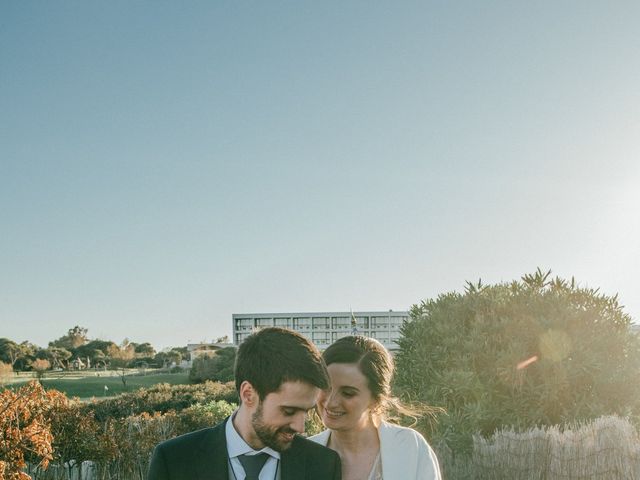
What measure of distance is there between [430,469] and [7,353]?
7327cm

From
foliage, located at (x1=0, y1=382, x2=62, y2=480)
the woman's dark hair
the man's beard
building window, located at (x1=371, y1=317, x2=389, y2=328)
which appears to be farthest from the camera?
building window, located at (x1=371, y1=317, x2=389, y2=328)

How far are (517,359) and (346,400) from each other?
164 inches

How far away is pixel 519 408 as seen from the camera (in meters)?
7.54

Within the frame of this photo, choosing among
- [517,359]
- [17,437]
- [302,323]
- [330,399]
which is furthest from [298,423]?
[302,323]

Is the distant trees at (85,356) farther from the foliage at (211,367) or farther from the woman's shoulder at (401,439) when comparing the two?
the woman's shoulder at (401,439)

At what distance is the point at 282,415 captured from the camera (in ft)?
9.87

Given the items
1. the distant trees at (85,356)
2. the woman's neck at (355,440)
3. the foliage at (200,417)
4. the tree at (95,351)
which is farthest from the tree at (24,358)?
the woman's neck at (355,440)

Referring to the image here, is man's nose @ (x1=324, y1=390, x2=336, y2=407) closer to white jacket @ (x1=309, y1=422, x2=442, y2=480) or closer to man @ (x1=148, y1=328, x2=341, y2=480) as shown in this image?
white jacket @ (x1=309, y1=422, x2=442, y2=480)

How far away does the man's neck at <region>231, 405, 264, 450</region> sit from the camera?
10.0 feet

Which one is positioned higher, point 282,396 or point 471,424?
point 282,396

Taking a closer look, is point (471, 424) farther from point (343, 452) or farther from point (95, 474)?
point (95, 474)

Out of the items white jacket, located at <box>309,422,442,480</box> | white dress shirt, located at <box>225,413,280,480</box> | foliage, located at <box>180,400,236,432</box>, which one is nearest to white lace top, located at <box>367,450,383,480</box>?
white jacket, located at <box>309,422,442,480</box>

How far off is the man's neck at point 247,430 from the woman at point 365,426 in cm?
85

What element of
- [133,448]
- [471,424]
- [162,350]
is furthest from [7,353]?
[471,424]
